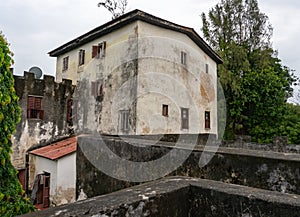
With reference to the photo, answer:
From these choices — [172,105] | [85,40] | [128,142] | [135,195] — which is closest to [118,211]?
[135,195]

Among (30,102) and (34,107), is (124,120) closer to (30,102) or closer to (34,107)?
(34,107)

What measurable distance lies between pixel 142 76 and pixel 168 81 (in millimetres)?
1571

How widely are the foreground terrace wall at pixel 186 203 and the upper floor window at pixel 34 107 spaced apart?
12.0 meters

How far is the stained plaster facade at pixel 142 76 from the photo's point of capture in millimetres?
10844

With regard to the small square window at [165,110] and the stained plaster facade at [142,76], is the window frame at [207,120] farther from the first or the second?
the small square window at [165,110]

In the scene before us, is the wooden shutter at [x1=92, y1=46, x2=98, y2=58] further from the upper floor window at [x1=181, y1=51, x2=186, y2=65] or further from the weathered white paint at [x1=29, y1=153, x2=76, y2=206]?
the weathered white paint at [x1=29, y1=153, x2=76, y2=206]

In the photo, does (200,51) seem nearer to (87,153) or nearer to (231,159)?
(87,153)

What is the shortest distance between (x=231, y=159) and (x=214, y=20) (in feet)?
65.6

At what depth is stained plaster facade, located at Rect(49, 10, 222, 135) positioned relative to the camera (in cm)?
1084

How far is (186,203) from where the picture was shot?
66.4 inches

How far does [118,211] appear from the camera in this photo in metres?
1.32

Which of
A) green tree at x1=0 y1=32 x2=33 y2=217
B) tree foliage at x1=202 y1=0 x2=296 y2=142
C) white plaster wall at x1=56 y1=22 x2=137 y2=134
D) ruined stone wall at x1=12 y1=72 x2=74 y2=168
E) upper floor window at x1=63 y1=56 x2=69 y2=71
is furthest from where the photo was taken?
tree foliage at x1=202 y1=0 x2=296 y2=142

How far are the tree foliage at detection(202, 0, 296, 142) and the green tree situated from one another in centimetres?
1606

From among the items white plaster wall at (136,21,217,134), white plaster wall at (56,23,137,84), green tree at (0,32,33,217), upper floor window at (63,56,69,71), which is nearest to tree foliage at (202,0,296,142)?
white plaster wall at (136,21,217,134)
